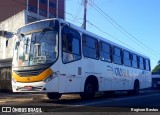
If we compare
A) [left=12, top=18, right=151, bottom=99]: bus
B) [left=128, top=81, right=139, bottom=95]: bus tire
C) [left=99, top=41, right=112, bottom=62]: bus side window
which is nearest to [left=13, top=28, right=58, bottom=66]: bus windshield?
[left=12, top=18, right=151, bottom=99]: bus

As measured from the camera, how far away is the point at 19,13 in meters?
42.8

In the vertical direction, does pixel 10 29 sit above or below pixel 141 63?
above

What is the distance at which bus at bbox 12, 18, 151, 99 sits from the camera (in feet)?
41.9

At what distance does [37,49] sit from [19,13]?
30.9m

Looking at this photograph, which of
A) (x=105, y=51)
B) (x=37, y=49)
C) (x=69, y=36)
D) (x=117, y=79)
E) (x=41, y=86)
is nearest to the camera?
(x=41, y=86)

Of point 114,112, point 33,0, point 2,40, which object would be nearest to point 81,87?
point 114,112

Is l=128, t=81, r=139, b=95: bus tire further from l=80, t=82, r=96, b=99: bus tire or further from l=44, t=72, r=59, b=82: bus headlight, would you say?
l=44, t=72, r=59, b=82: bus headlight

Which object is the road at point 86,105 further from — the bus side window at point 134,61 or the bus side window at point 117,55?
the bus side window at point 134,61

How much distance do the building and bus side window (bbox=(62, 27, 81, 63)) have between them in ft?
87.5

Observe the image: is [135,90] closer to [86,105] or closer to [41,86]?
[86,105]

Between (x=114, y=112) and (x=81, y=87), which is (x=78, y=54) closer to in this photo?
(x=81, y=87)

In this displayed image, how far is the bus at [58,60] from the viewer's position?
12.8 metres

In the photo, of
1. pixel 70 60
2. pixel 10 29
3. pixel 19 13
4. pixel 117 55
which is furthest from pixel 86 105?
pixel 10 29

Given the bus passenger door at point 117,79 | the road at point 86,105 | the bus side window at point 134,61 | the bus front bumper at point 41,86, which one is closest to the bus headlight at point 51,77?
the bus front bumper at point 41,86
